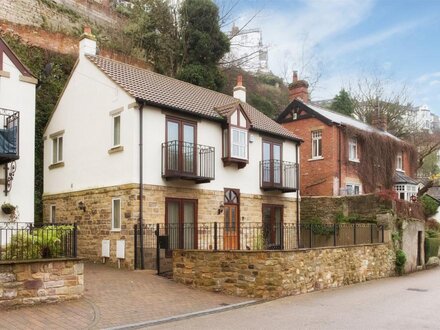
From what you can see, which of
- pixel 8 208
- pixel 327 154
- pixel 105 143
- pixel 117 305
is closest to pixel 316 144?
pixel 327 154

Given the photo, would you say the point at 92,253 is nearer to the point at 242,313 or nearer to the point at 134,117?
the point at 134,117

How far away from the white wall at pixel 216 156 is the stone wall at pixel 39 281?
268 inches

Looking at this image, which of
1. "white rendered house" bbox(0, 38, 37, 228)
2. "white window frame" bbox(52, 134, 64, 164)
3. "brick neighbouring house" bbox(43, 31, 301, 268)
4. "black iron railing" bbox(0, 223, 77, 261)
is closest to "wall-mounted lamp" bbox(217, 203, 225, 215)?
"brick neighbouring house" bbox(43, 31, 301, 268)

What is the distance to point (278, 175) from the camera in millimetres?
23219

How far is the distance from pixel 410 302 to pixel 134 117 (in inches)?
427

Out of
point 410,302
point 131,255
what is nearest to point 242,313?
point 410,302

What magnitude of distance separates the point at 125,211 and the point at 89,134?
14.0 ft

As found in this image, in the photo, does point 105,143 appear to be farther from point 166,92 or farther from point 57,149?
point 57,149

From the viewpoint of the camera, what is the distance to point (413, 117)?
46.7 meters

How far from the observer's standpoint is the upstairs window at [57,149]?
21672 mm

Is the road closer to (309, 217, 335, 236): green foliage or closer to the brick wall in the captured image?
(309, 217, 335, 236): green foliage

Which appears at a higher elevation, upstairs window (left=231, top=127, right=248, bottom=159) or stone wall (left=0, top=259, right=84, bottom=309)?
upstairs window (left=231, top=127, right=248, bottom=159)

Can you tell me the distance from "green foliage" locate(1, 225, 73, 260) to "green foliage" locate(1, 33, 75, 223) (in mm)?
11757

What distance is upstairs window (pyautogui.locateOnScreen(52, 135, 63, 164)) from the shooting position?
71.1 ft
